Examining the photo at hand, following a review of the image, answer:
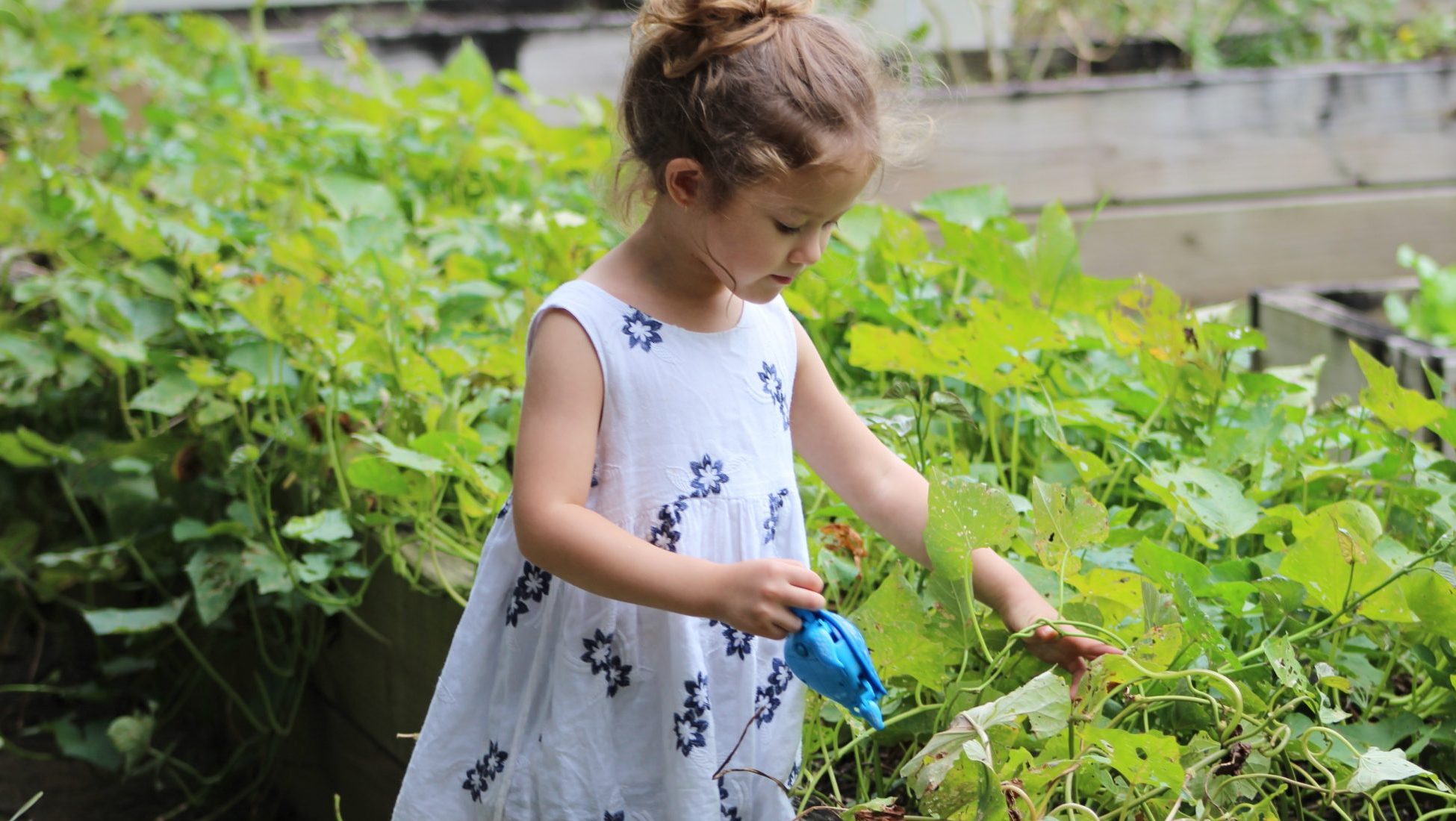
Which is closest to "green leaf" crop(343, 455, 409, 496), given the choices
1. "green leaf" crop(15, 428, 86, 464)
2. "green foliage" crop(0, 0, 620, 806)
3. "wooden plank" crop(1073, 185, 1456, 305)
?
"green foliage" crop(0, 0, 620, 806)

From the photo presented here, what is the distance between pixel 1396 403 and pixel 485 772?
919 mm

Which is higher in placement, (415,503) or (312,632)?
(415,503)

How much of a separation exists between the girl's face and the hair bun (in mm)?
114

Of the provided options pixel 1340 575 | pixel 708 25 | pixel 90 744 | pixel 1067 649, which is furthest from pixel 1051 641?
pixel 90 744

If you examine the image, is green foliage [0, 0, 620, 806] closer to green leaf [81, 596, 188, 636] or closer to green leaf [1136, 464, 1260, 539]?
green leaf [81, 596, 188, 636]

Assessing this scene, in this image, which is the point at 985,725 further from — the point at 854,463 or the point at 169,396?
the point at 169,396

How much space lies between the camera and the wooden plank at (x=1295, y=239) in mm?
3297

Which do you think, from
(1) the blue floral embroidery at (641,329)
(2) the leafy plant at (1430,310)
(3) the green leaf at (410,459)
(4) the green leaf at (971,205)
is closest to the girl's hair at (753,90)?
(1) the blue floral embroidery at (641,329)

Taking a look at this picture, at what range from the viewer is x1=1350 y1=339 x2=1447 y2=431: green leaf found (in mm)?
1249

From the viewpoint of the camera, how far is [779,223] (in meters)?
1.03

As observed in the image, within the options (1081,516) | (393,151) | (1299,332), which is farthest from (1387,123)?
(1081,516)

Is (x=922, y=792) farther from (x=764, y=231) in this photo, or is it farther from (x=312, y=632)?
(x=312, y=632)

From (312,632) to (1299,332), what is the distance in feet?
5.62

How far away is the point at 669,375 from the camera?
3.52 feet
